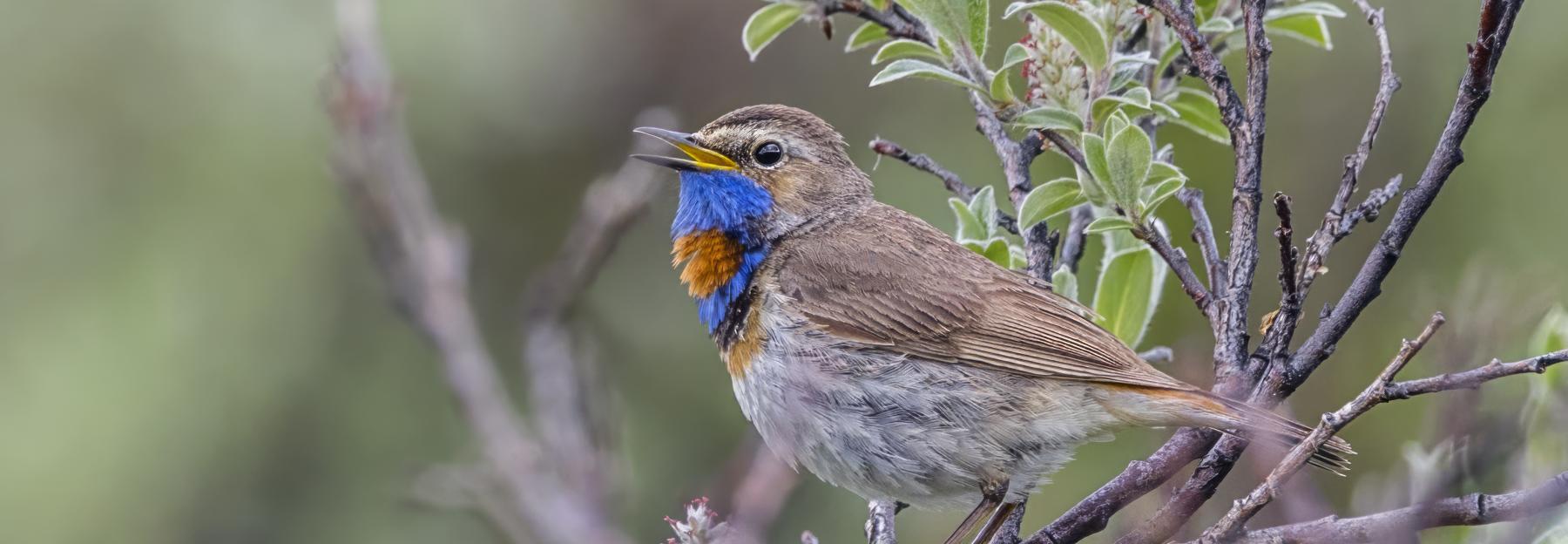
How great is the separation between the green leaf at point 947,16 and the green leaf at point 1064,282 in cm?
86

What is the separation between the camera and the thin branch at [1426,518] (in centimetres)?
221

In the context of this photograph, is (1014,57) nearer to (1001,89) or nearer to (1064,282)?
(1001,89)

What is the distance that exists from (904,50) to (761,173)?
0.88 m

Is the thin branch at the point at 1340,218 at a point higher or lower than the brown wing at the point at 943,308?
lower

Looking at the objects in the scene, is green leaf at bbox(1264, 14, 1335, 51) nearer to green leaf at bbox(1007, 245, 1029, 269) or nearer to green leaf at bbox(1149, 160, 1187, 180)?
green leaf at bbox(1149, 160, 1187, 180)

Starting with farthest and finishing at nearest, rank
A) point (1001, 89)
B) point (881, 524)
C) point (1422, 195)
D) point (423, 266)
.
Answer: point (881, 524)
point (1001, 89)
point (1422, 195)
point (423, 266)

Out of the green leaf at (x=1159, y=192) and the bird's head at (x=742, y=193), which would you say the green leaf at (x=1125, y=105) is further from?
the bird's head at (x=742, y=193)

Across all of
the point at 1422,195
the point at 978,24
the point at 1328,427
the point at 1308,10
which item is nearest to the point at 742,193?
the point at 978,24

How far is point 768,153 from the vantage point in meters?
4.56

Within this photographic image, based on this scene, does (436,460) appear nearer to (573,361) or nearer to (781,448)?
(781,448)

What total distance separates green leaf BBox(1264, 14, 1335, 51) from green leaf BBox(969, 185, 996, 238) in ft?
2.74

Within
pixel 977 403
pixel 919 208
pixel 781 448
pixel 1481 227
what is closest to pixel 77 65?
pixel 919 208

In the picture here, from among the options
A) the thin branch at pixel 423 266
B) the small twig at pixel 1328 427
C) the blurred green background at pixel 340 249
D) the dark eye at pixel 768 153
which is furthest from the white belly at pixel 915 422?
the blurred green background at pixel 340 249

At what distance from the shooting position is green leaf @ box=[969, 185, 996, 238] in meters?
3.98
